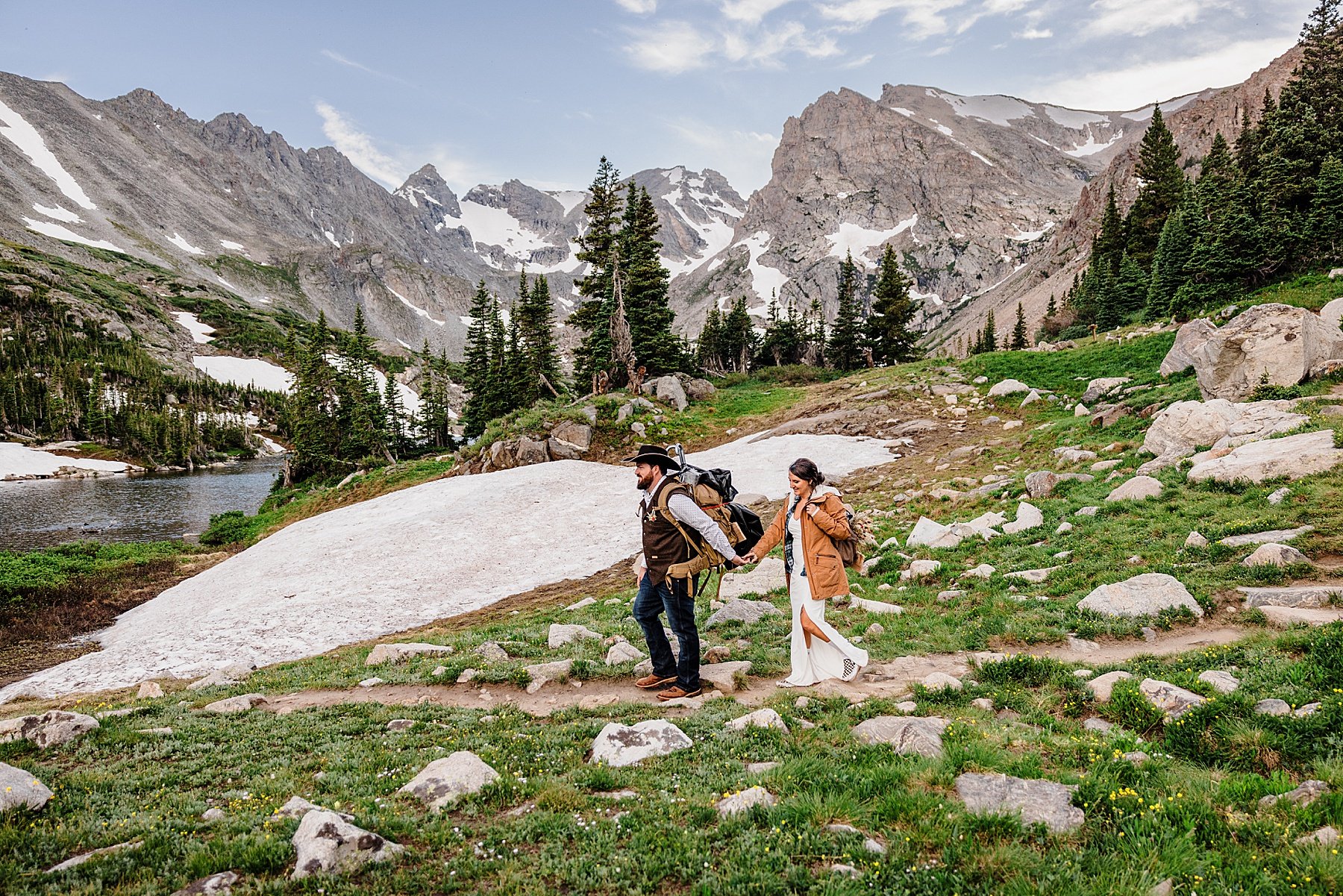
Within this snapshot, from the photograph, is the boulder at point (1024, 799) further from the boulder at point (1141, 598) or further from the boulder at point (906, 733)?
the boulder at point (1141, 598)

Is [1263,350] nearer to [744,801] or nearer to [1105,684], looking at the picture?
[1105,684]

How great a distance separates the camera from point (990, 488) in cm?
1730

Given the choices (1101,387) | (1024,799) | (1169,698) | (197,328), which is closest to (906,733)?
(1024,799)

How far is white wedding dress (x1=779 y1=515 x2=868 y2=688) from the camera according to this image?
8.12 m

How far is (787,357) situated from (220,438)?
117 metres

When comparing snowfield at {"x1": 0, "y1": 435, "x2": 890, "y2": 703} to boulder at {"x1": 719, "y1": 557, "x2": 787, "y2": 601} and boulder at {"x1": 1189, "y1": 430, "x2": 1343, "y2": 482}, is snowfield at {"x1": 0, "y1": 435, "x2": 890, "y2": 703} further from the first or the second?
boulder at {"x1": 1189, "y1": 430, "x2": 1343, "y2": 482}

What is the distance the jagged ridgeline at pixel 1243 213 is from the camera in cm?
3234

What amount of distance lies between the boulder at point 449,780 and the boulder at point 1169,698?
264 inches

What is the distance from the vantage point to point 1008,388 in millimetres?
29734

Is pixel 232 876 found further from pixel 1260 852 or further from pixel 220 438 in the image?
pixel 220 438

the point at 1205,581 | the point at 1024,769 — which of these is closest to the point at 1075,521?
the point at 1205,581

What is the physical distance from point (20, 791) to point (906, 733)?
7.93 meters

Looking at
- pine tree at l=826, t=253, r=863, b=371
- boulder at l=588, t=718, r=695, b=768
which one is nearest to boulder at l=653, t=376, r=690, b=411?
pine tree at l=826, t=253, r=863, b=371

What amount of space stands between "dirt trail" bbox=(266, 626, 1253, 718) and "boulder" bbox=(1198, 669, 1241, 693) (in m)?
1.14
